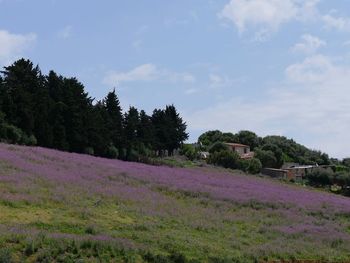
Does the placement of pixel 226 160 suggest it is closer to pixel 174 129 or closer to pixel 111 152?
pixel 174 129

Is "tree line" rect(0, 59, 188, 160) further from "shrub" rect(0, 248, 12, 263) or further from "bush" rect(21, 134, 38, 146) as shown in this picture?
"shrub" rect(0, 248, 12, 263)

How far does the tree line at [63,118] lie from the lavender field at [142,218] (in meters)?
13.0

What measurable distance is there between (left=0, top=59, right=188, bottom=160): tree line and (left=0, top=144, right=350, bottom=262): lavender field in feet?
42.5

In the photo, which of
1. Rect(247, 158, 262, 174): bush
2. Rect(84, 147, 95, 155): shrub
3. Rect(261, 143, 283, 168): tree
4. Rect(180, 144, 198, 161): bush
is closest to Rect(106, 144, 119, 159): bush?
Rect(84, 147, 95, 155): shrub

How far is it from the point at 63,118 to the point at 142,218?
125 feet

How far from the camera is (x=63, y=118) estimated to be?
6181cm

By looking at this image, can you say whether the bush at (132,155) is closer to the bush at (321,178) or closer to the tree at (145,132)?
the tree at (145,132)

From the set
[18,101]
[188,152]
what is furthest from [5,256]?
[188,152]

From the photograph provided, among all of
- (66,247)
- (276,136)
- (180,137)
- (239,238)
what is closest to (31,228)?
(66,247)

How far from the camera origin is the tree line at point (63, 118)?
182ft

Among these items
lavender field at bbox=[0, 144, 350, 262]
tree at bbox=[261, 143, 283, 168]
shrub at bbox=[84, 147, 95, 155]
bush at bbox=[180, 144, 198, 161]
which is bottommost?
lavender field at bbox=[0, 144, 350, 262]

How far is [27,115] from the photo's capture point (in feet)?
181

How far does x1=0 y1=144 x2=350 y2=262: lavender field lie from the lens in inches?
700

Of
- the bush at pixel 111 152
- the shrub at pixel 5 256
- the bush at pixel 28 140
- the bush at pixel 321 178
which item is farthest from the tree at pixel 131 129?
the shrub at pixel 5 256
